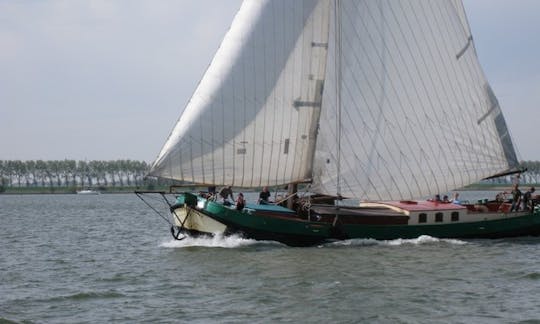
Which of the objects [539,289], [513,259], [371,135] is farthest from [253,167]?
[539,289]

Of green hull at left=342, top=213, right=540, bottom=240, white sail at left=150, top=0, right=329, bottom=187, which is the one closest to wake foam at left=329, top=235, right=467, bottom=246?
green hull at left=342, top=213, right=540, bottom=240

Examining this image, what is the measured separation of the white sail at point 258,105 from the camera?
3133 centimetres

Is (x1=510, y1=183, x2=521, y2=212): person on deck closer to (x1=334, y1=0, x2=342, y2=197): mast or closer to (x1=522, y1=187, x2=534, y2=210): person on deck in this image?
(x1=522, y1=187, x2=534, y2=210): person on deck

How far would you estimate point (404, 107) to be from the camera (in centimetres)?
3506

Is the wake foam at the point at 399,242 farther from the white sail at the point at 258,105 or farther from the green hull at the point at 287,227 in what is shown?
the white sail at the point at 258,105

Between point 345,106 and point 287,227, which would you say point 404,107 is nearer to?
point 345,106

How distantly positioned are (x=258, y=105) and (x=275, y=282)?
9.98 metres

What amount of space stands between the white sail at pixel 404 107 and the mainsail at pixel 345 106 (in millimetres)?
41

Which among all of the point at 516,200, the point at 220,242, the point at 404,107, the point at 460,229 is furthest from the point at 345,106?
the point at 516,200

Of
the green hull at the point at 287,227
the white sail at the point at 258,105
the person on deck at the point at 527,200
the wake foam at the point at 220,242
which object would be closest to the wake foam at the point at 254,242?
the wake foam at the point at 220,242

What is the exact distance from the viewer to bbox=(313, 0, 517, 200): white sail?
1340 inches

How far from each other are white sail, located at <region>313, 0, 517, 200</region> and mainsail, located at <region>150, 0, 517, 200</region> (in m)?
0.04

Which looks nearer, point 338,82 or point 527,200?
point 338,82

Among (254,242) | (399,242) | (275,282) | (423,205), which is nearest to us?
(275,282)
